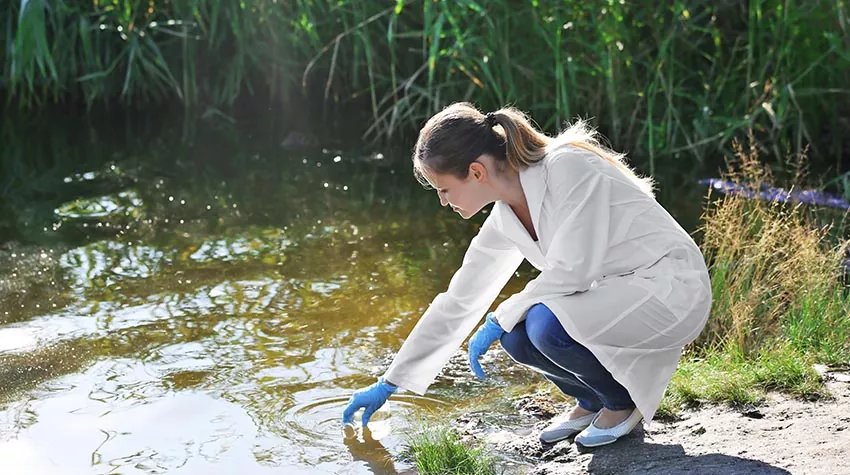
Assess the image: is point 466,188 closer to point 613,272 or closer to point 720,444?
point 613,272

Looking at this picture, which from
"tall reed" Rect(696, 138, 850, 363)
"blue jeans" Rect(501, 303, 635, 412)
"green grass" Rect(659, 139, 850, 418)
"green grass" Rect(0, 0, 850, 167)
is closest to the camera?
"blue jeans" Rect(501, 303, 635, 412)

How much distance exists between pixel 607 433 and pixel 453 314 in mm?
589

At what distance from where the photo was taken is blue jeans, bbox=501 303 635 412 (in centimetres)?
301

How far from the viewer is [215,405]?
3.82 metres

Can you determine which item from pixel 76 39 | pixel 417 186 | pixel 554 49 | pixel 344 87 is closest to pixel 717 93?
pixel 554 49

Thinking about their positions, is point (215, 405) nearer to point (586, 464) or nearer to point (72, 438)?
point (72, 438)

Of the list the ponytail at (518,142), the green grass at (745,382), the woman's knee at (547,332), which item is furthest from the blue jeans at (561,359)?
the ponytail at (518,142)

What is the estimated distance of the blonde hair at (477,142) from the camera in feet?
9.81

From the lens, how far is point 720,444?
308cm

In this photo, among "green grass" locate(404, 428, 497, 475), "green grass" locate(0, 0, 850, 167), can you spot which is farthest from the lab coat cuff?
"green grass" locate(0, 0, 850, 167)

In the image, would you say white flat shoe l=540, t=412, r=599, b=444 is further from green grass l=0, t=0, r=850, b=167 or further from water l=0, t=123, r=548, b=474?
green grass l=0, t=0, r=850, b=167

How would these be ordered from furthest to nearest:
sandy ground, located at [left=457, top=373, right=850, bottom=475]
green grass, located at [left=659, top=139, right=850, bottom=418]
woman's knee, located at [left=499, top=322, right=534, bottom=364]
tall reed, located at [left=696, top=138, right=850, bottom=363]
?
tall reed, located at [left=696, top=138, right=850, bottom=363], green grass, located at [left=659, top=139, right=850, bottom=418], woman's knee, located at [left=499, top=322, right=534, bottom=364], sandy ground, located at [left=457, top=373, right=850, bottom=475]

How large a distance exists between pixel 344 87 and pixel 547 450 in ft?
19.6

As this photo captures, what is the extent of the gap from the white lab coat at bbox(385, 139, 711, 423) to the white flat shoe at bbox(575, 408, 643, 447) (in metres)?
0.14
